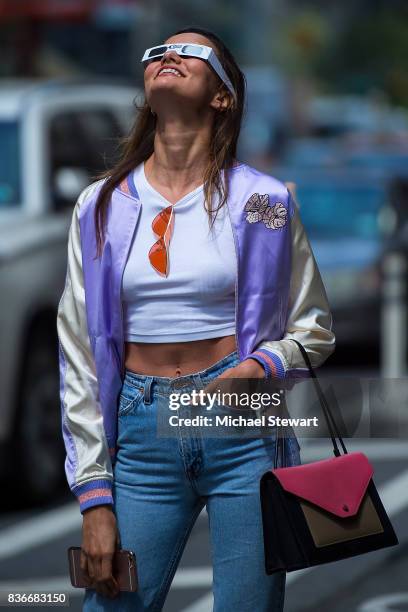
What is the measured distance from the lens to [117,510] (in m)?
3.33

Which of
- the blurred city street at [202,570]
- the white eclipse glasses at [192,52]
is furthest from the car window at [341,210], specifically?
the white eclipse glasses at [192,52]

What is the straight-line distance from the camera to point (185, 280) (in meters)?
3.29

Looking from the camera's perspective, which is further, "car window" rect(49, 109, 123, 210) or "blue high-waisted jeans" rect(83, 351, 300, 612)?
"car window" rect(49, 109, 123, 210)

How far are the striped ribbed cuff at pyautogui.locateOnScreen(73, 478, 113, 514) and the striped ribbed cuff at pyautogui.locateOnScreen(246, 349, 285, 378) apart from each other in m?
0.44

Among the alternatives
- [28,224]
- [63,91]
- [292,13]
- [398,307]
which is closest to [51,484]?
[28,224]

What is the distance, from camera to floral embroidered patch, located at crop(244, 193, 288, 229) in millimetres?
3320

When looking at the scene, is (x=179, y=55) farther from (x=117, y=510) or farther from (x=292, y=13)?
(x=292, y=13)

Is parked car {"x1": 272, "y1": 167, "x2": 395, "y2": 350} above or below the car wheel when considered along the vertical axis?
below

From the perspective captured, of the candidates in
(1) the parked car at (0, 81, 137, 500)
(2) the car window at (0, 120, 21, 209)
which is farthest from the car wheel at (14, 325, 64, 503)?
(2) the car window at (0, 120, 21, 209)

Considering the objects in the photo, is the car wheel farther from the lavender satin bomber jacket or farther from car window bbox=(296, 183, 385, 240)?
car window bbox=(296, 183, 385, 240)

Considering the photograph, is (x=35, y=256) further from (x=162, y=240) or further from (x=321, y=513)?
(x=321, y=513)

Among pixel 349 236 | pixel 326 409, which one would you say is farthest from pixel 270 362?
pixel 349 236

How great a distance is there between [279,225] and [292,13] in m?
54.7

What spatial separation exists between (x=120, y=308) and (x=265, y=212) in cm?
39
